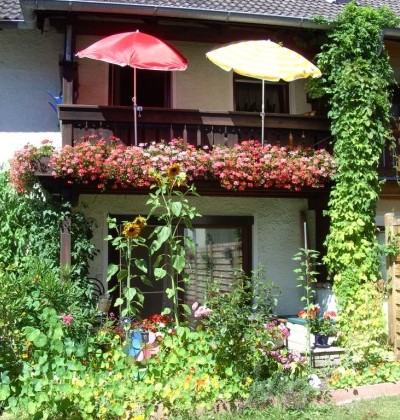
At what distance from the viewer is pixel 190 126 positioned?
9.30 metres

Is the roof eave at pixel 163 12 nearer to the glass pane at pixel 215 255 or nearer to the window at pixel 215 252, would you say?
the window at pixel 215 252

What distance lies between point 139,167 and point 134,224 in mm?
3193

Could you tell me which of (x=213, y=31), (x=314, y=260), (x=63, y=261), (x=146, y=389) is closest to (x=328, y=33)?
(x=213, y=31)

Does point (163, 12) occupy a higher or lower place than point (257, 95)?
higher

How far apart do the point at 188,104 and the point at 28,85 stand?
9.26 ft

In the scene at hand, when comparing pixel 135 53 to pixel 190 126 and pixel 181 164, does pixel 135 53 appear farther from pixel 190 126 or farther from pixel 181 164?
pixel 181 164

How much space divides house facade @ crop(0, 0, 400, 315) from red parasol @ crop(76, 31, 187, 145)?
0.61m

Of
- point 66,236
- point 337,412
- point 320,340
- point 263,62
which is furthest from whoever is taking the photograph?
point 263,62

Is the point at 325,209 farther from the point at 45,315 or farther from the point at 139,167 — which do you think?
the point at 45,315

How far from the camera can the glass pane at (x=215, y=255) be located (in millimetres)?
10758

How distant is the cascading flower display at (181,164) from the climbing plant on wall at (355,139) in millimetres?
415

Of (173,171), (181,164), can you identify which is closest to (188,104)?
(181,164)

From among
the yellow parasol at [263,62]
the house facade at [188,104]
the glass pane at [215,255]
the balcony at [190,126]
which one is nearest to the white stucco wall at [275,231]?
the house facade at [188,104]

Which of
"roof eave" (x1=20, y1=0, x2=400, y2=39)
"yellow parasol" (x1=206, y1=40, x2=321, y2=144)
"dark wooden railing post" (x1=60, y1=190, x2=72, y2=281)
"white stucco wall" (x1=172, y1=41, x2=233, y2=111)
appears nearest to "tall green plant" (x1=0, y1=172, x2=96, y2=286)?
"dark wooden railing post" (x1=60, y1=190, x2=72, y2=281)
